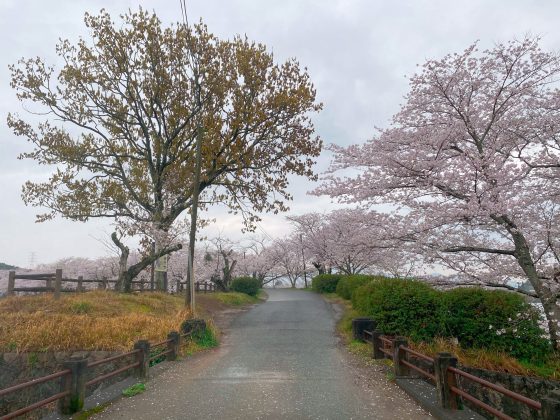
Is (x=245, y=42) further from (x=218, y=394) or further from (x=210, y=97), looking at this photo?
(x=218, y=394)

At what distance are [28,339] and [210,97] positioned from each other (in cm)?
1192

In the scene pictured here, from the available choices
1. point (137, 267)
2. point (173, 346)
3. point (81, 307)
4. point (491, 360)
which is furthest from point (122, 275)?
point (491, 360)

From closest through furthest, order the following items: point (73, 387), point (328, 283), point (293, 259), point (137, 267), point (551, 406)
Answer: point (551, 406)
point (73, 387)
point (137, 267)
point (328, 283)
point (293, 259)

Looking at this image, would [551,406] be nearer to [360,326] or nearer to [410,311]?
[410,311]

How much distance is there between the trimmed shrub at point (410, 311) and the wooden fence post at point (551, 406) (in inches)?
232

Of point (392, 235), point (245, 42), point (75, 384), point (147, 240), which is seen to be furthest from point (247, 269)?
point (75, 384)

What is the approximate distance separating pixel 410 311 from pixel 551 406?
6.09 metres

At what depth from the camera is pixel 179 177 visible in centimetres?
1828

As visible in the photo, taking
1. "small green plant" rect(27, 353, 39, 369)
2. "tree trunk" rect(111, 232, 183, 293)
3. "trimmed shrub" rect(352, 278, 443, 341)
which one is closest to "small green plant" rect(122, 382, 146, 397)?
"small green plant" rect(27, 353, 39, 369)

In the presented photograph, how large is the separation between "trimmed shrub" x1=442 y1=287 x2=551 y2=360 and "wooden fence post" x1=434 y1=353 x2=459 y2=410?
404 cm

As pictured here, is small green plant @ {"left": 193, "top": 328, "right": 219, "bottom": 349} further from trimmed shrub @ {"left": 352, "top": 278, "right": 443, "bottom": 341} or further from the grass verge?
trimmed shrub @ {"left": 352, "top": 278, "right": 443, "bottom": 341}

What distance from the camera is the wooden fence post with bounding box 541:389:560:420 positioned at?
3590mm

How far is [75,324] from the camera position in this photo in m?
11.1

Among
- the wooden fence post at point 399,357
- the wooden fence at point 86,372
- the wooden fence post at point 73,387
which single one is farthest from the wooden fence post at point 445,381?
the wooden fence post at point 73,387
